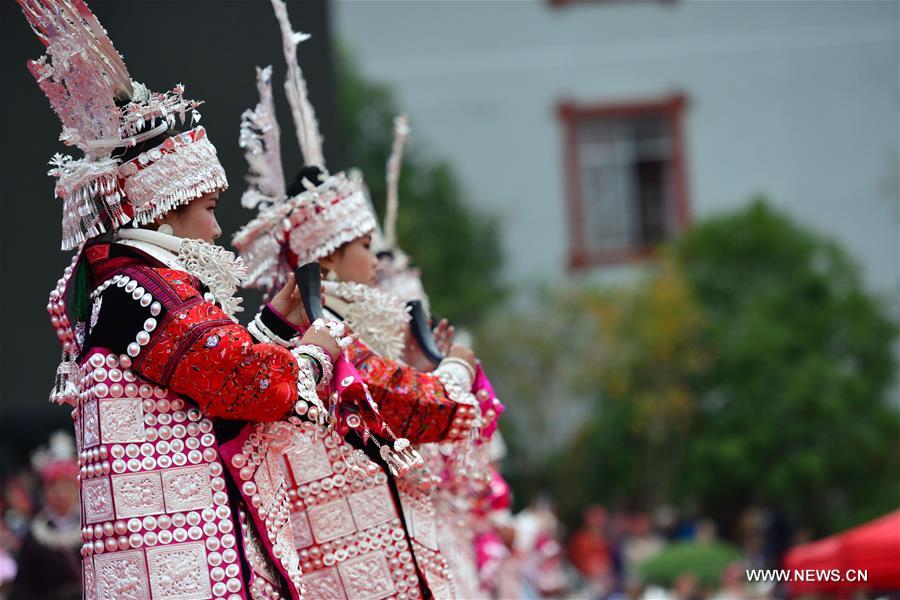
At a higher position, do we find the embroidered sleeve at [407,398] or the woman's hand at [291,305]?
the woman's hand at [291,305]

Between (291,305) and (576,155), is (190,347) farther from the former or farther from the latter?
(576,155)

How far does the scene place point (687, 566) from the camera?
33.0ft

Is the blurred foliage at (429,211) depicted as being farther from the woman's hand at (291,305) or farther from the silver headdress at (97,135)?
the silver headdress at (97,135)

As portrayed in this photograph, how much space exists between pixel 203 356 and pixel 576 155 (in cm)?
1559

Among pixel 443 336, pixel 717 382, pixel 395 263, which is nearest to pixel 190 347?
pixel 443 336

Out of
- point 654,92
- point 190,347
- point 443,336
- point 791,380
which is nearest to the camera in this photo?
point 190,347

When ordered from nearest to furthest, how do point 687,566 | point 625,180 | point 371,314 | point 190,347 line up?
point 190,347 < point 371,314 < point 687,566 < point 625,180

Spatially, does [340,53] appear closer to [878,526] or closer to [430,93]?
[430,93]

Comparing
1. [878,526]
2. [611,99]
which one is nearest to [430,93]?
[611,99]

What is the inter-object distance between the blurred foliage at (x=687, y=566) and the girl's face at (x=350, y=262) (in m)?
6.14

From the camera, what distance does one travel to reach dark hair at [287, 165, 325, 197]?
13.6 ft

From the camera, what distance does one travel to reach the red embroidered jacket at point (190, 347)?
10.0ft

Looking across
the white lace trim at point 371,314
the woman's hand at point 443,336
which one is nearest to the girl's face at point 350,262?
the white lace trim at point 371,314

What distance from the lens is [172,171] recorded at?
3291 millimetres
